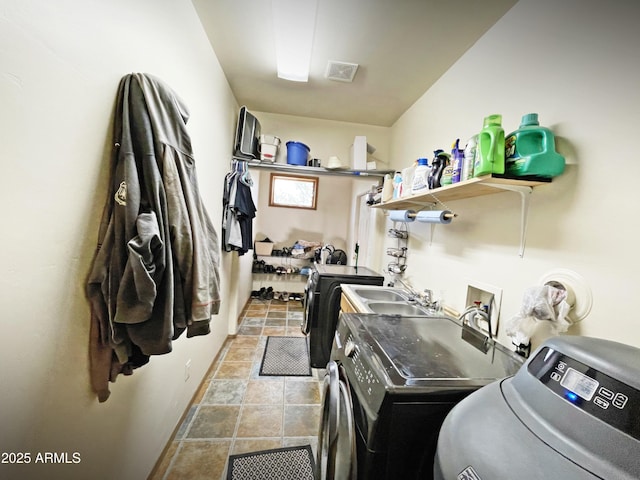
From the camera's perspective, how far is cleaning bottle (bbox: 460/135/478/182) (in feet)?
3.56

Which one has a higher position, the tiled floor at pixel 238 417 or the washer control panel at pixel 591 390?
the washer control panel at pixel 591 390

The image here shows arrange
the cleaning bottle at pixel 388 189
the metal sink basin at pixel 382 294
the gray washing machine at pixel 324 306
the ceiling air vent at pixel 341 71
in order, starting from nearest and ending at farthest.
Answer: the ceiling air vent at pixel 341 71, the metal sink basin at pixel 382 294, the cleaning bottle at pixel 388 189, the gray washing machine at pixel 324 306

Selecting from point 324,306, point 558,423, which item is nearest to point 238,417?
point 324,306

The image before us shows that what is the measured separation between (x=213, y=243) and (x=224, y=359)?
1.85 m

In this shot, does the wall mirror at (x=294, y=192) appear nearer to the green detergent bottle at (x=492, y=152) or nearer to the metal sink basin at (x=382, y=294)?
the metal sink basin at (x=382, y=294)

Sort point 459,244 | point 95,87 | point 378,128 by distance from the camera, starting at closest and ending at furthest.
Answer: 1. point 95,87
2. point 459,244
3. point 378,128

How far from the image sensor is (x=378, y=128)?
288 cm

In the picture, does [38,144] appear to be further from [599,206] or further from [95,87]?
[599,206]

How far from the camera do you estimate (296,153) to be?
8.53 ft

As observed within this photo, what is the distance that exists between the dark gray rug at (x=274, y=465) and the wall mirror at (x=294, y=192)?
11.8 ft

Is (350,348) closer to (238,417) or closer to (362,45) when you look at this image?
(238,417)

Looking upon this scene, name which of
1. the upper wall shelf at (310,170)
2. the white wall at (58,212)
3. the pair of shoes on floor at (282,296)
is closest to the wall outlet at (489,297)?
the upper wall shelf at (310,170)

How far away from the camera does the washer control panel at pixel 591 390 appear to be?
0.39m

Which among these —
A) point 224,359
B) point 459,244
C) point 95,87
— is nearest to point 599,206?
point 459,244
